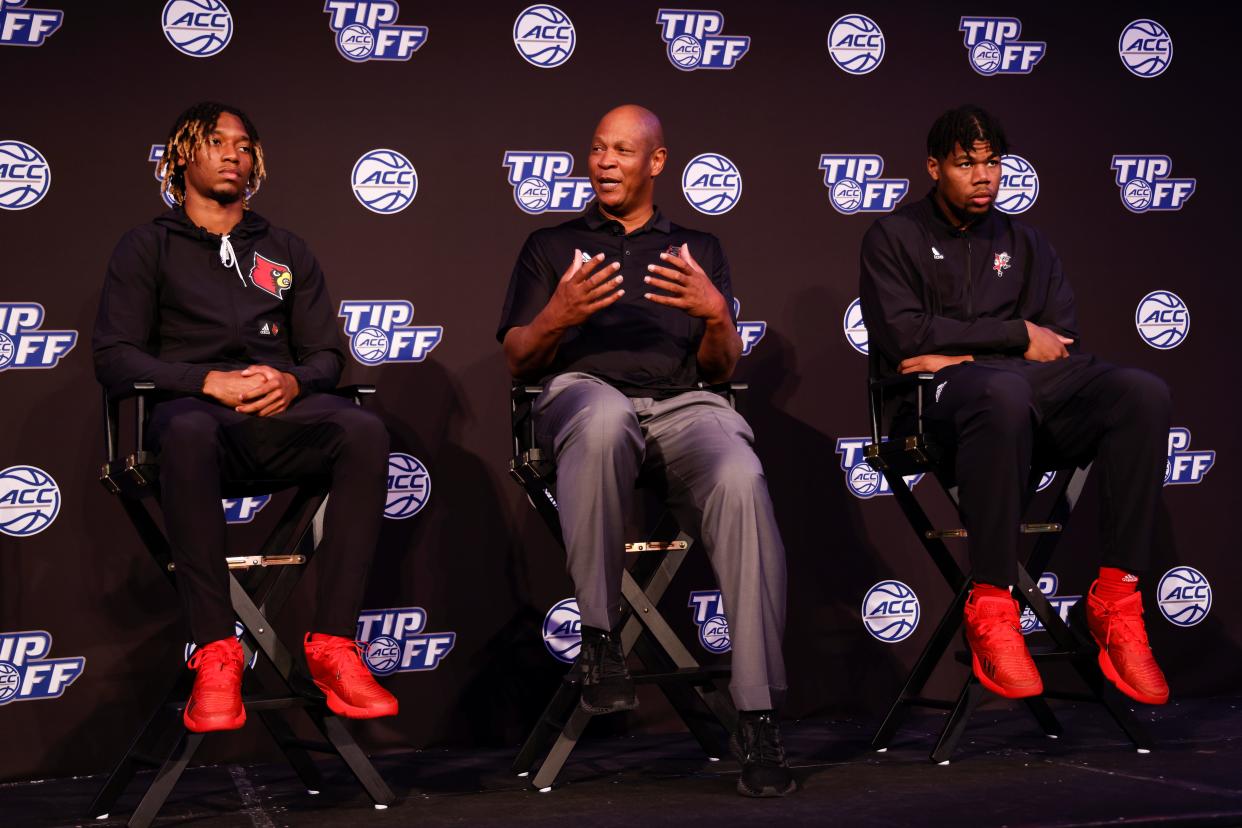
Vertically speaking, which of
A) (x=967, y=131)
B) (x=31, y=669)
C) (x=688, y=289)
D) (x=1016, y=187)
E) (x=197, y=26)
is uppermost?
(x=197, y=26)

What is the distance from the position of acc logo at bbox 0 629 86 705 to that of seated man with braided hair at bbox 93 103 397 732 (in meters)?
0.93

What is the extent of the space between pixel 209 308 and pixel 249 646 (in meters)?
0.78

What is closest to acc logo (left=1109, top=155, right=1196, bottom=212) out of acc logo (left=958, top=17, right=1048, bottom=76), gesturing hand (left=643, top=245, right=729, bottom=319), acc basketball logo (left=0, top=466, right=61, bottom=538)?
acc logo (left=958, top=17, right=1048, bottom=76)

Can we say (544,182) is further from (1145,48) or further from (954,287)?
(1145,48)

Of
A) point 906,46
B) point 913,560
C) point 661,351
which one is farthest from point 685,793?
point 906,46

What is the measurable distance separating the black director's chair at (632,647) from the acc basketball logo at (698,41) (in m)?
1.34

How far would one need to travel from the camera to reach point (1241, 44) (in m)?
4.45

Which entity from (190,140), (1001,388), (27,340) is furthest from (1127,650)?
(27,340)

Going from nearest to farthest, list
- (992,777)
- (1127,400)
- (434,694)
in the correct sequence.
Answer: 1. (992,777)
2. (1127,400)
3. (434,694)

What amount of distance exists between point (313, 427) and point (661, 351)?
857mm

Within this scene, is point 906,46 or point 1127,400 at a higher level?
point 906,46

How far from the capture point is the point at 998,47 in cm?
427

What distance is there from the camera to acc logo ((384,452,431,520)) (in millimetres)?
3734

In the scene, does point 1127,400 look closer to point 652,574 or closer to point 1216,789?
point 1216,789
